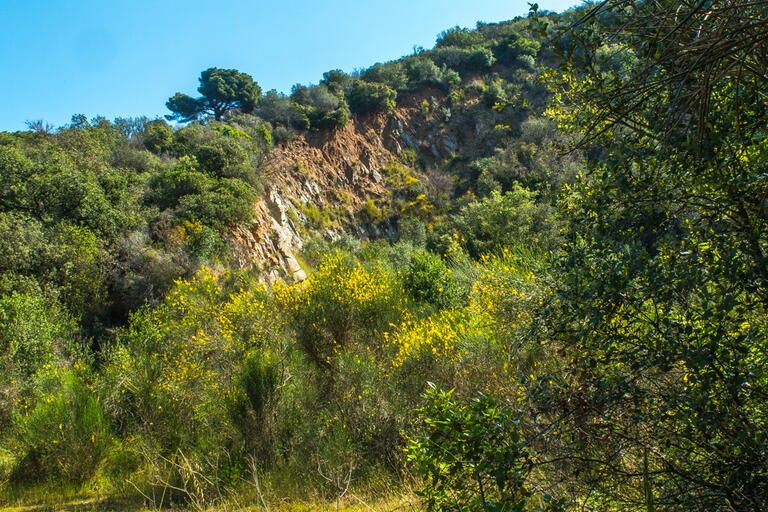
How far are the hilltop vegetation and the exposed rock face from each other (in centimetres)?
58

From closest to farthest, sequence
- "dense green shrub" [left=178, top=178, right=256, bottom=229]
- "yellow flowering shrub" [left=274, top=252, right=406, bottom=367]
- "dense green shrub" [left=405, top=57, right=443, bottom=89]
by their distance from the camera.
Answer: "yellow flowering shrub" [left=274, top=252, right=406, bottom=367]
"dense green shrub" [left=178, top=178, right=256, bottom=229]
"dense green shrub" [left=405, top=57, right=443, bottom=89]

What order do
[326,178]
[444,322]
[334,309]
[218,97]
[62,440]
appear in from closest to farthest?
[62,440] < [444,322] < [334,309] < [326,178] < [218,97]

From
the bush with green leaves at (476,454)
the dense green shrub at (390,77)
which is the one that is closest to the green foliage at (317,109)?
the dense green shrub at (390,77)

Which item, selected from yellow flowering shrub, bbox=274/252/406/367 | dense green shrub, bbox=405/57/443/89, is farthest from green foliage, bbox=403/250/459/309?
dense green shrub, bbox=405/57/443/89

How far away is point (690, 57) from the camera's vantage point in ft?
6.09

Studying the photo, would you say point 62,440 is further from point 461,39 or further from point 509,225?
point 461,39

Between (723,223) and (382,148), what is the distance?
27.1m

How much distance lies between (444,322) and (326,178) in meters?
17.8

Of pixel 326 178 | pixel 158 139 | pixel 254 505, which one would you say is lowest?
pixel 254 505

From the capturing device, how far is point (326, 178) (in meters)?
23.2

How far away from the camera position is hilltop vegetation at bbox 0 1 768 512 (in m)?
1.81

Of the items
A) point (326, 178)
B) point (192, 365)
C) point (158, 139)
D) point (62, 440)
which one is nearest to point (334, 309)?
point (192, 365)

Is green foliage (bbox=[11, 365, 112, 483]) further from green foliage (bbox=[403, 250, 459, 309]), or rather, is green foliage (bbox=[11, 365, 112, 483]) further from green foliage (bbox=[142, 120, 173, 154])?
green foliage (bbox=[142, 120, 173, 154])

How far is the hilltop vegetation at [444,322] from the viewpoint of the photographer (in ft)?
5.94
